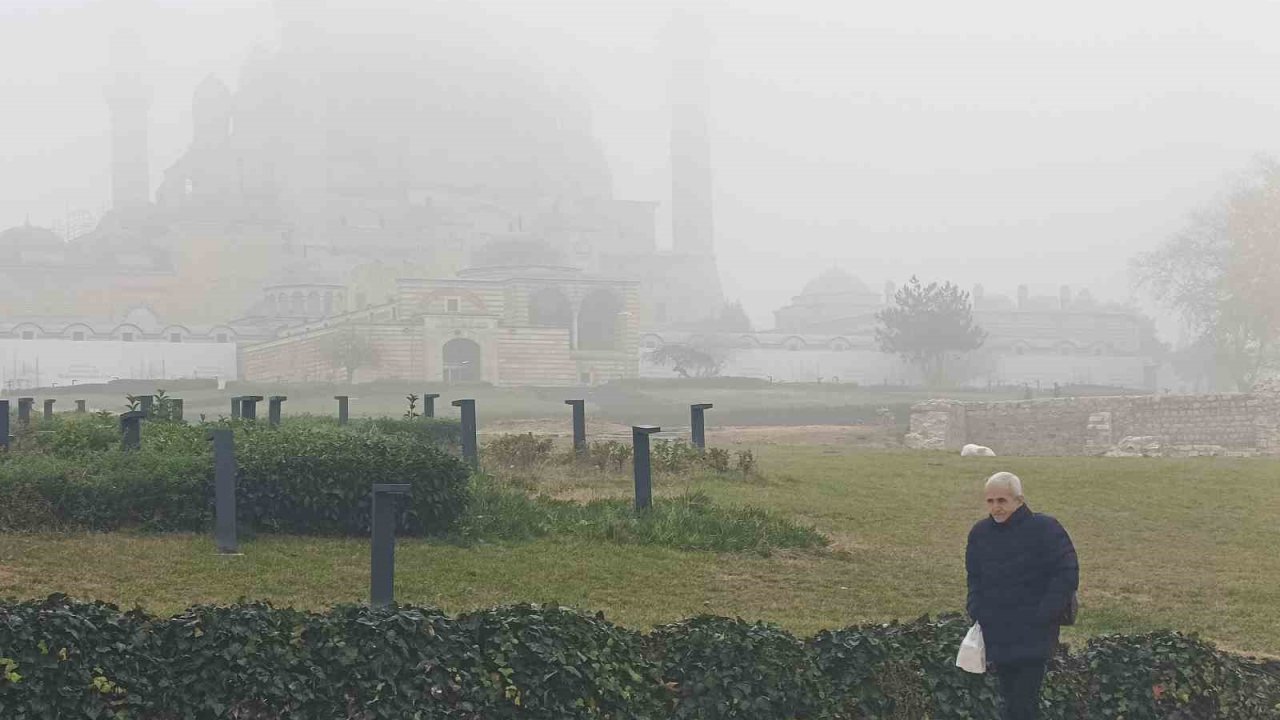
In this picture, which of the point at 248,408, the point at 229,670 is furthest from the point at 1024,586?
the point at 248,408

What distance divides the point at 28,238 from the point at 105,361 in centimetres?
2456

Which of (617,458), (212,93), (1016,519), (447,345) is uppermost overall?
(212,93)

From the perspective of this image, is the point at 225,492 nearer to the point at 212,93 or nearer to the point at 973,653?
the point at 973,653

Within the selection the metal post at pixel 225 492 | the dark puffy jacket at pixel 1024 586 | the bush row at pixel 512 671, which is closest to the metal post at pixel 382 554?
the bush row at pixel 512 671

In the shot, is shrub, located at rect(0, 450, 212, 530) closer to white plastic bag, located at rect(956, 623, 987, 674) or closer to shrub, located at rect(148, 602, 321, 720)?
shrub, located at rect(148, 602, 321, 720)

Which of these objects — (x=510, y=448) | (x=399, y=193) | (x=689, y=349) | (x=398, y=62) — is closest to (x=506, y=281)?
(x=689, y=349)

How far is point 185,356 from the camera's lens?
72062 mm

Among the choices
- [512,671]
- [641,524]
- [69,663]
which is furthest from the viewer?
[641,524]

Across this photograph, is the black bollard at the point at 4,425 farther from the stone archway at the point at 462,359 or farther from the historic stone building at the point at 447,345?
the stone archway at the point at 462,359

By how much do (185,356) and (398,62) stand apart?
47.4m

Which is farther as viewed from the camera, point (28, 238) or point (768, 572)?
point (28, 238)

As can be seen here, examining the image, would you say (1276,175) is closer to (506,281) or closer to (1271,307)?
(1271,307)

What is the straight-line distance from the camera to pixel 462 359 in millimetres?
67188

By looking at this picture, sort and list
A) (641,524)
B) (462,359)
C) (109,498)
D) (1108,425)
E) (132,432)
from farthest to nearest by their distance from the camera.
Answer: (462,359) < (1108,425) < (132,432) < (641,524) < (109,498)
